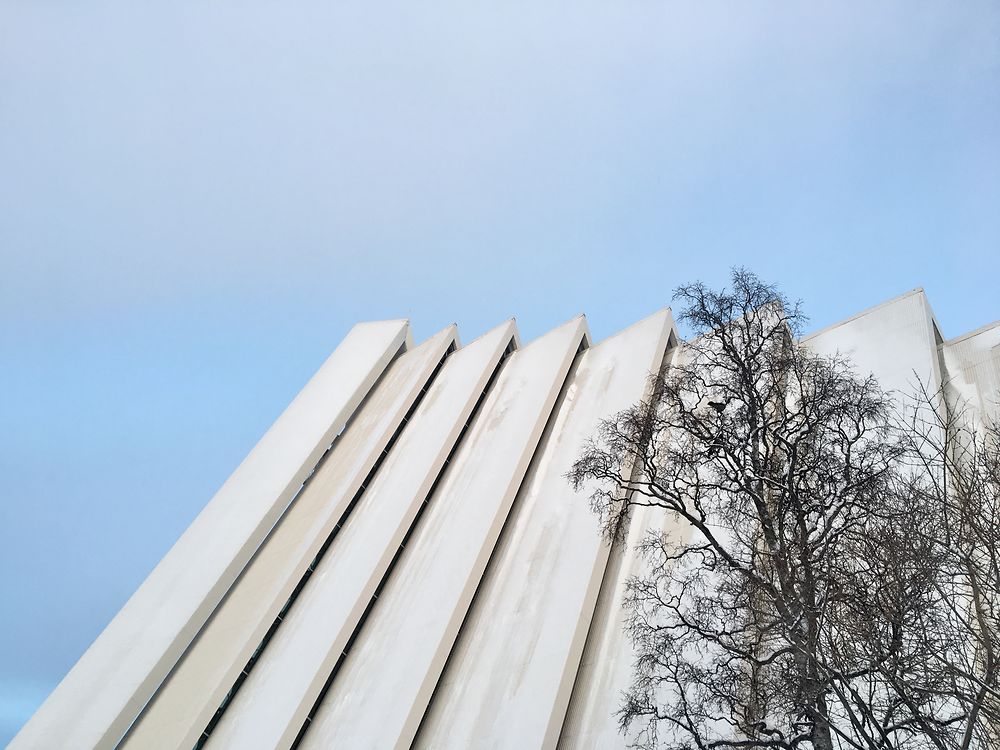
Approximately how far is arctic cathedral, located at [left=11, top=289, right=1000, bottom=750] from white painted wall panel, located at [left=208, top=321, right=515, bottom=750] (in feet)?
0.22

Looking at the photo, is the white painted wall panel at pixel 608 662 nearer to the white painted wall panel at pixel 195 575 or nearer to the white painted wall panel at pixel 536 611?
the white painted wall panel at pixel 536 611

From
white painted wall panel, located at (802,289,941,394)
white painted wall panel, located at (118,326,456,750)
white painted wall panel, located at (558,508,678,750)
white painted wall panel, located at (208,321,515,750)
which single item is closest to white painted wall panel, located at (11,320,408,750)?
white painted wall panel, located at (118,326,456,750)

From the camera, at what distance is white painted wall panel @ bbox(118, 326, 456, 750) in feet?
60.0

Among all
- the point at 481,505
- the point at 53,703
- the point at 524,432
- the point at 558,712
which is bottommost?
the point at 53,703

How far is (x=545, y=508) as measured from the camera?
20062 mm

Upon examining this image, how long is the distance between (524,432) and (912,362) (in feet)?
31.9

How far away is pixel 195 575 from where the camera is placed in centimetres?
2300

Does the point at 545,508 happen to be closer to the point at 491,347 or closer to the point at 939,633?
the point at 491,347

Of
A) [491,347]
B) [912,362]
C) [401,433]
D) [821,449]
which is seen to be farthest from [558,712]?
[491,347]

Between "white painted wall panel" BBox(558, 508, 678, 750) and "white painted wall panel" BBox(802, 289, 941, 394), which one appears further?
"white painted wall panel" BBox(802, 289, 941, 394)

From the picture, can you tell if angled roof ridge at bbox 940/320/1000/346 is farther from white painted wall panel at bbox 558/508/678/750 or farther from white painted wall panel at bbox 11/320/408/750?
white painted wall panel at bbox 11/320/408/750

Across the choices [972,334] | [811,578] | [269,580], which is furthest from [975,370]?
[269,580]

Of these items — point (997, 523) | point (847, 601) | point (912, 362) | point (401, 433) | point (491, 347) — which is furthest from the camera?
point (491, 347)

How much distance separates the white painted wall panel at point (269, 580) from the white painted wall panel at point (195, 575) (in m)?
0.44
